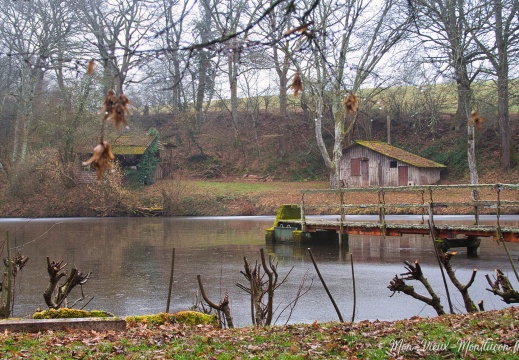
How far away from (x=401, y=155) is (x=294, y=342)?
41.7m

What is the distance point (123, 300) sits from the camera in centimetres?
1484

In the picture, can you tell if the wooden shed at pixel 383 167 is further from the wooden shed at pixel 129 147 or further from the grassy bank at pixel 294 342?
the grassy bank at pixel 294 342

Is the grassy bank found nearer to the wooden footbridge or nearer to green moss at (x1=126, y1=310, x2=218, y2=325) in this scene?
green moss at (x1=126, y1=310, x2=218, y2=325)

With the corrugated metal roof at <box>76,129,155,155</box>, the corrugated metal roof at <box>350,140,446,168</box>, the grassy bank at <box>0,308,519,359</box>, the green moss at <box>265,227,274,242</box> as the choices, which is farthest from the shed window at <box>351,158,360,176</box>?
the grassy bank at <box>0,308,519,359</box>

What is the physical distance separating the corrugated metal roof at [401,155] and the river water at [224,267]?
12.5 meters

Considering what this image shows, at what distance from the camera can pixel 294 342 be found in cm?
763

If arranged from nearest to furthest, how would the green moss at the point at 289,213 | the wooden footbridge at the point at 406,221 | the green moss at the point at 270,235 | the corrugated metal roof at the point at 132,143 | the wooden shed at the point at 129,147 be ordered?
the wooden footbridge at the point at 406,221, the green moss at the point at 270,235, the green moss at the point at 289,213, the wooden shed at the point at 129,147, the corrugated metal roof at the point at 132,143

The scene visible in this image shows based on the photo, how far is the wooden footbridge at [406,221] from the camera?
18938mm

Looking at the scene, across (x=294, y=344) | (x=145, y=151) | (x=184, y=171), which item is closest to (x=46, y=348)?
(x=294, y=344)

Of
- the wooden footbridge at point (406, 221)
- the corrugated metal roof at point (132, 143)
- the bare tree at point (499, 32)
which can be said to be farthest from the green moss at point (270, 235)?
the corrugated metal roof at point (132, 143)

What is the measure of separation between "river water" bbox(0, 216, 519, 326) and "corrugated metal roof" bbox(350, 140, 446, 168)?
1249 cm

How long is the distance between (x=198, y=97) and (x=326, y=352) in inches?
2193

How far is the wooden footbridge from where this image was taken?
62.1 ft

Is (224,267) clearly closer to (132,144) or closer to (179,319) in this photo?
(179,319)
